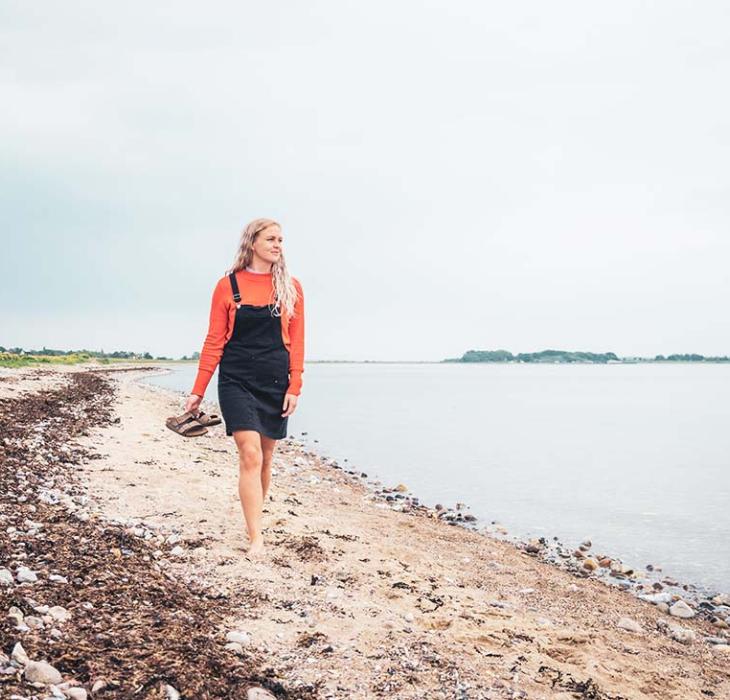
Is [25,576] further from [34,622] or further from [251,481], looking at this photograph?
[251,481]

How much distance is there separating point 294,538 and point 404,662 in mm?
3015

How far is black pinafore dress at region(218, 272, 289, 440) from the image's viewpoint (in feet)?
20.7

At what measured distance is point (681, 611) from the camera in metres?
7.71

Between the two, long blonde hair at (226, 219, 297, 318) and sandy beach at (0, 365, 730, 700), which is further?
long blonde hair at (226, 219, 297, 318)

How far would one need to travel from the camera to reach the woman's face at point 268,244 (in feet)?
20.7

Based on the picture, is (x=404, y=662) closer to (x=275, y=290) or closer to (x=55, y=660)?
(x=55, y=660)

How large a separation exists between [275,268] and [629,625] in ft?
16.2

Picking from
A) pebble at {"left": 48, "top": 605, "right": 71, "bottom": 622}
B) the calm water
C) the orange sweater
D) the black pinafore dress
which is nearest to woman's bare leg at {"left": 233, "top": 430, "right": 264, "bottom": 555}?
the black pinafore dress

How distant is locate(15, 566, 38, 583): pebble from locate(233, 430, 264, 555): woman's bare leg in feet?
6.24

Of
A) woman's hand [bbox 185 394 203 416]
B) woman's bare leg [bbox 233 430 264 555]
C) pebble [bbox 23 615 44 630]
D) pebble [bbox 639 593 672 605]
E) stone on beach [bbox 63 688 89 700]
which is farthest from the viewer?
pebble [bbox 639 593 672 605]

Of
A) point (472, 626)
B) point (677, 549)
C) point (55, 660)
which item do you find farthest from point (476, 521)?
point (55, 660)

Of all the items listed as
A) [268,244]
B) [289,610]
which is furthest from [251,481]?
[268,244]

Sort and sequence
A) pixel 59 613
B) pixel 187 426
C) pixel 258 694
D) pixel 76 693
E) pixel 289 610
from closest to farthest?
1. pixel 76 693
2. pixel 258 694
3. pixel 59 613
4. pixel 289 610
5. pixel 187 426

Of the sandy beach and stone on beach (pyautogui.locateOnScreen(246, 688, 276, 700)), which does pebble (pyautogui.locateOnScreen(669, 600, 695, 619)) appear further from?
stone on beach (pyautogui.locateOnScreen(246, 688, 276, 700))
